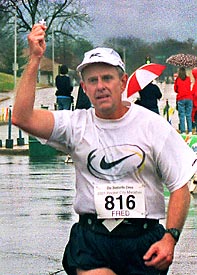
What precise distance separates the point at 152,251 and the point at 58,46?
8963cm

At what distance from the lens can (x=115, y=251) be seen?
5551 millimetres

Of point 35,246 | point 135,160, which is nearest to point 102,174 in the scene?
point 135,160

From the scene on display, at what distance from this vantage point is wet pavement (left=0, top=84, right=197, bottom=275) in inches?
360

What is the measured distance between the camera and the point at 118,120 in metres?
5.65

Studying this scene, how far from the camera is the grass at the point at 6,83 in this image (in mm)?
88312

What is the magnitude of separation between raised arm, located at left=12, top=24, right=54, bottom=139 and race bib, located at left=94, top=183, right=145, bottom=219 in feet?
1.47

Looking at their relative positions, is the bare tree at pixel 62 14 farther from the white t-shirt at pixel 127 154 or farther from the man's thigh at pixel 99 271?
the man's thigh at pixel 99 271

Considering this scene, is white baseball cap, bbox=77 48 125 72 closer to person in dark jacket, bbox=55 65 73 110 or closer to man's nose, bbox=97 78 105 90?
man's nose, bbox=97 78 105 90

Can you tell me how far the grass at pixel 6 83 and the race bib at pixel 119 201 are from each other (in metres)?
81.7

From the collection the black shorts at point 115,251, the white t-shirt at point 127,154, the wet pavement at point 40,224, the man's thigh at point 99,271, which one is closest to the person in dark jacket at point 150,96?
the wet pavement at point 40,224

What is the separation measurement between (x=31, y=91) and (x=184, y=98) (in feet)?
64.9

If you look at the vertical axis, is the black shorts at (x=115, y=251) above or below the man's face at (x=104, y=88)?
below

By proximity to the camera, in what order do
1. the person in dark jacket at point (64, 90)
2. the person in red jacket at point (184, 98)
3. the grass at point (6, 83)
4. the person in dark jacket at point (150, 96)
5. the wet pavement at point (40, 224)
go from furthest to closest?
1. the grass at point (6, 83)
2. the person in red jacket at point (184, 98)
3. the person in dark jacket at point (64, 90)
4. the person in dark jacket at point (150, 96)
5. the wet pavement at point (40, 224)

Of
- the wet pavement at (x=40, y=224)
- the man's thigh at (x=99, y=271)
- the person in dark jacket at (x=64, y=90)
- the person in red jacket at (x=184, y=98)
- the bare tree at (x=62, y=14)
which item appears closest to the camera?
the man's thigh at (x=99, y=271)
